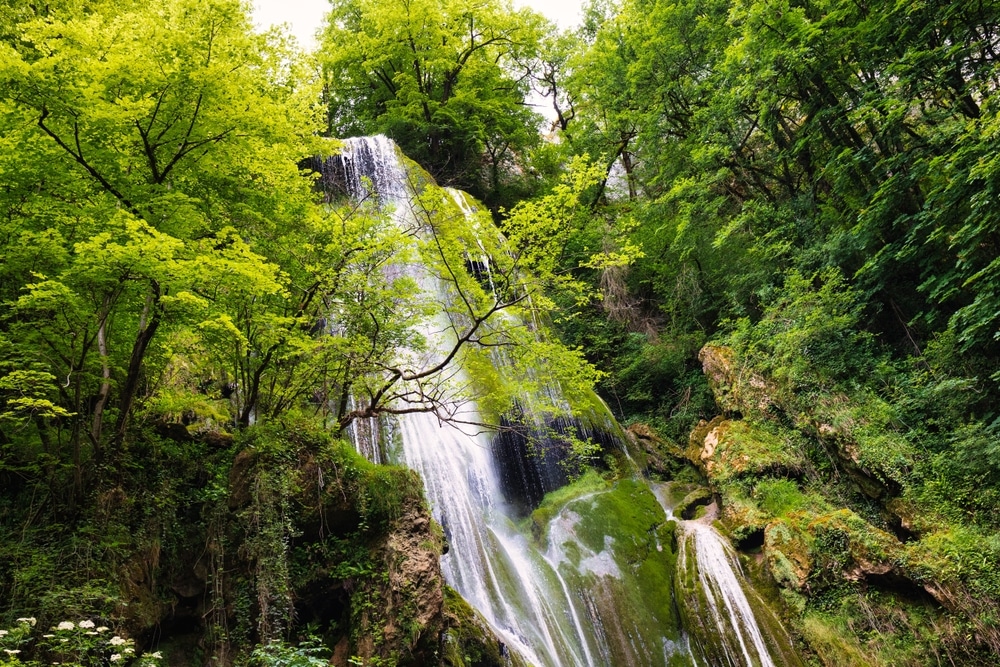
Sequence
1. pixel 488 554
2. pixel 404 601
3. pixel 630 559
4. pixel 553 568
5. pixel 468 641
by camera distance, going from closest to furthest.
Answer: pixel 404 601, pixel 468 641, pixel 488 554, pixel 553 568, pixel 630 559

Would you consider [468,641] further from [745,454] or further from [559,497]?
[745,454]

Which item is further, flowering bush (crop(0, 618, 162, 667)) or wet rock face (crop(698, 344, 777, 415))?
wet rock face (crop(698, 344, 777, 415))

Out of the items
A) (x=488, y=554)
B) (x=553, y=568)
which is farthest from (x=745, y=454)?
(x=488, y=554)

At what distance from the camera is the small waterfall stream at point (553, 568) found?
766cm

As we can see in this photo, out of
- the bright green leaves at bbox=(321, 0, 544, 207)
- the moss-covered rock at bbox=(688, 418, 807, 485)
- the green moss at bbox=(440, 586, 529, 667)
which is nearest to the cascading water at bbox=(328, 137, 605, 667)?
the green moss at bbox=(440, 586, 529, 667)

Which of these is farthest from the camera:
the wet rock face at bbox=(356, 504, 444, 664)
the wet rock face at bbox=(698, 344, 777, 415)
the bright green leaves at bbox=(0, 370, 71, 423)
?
the wet rock face at bbox=(698, 344, 777, 415)

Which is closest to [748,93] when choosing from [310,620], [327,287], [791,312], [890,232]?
[890,232]

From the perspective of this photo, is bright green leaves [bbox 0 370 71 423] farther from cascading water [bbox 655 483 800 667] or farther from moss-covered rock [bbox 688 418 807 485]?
moss-covered rock [bbox 688 418 807 485]

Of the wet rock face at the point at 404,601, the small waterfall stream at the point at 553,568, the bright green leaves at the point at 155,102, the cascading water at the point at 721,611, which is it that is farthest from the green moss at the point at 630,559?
the bright green leaves at the point at 155,102

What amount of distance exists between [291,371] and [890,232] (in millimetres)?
10823

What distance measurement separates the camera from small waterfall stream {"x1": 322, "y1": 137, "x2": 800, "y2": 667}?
25.1 ft

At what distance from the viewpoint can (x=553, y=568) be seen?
896cm

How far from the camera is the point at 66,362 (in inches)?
208

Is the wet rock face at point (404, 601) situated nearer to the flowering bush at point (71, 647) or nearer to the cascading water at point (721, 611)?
the flowering bush at point (71, 647)
